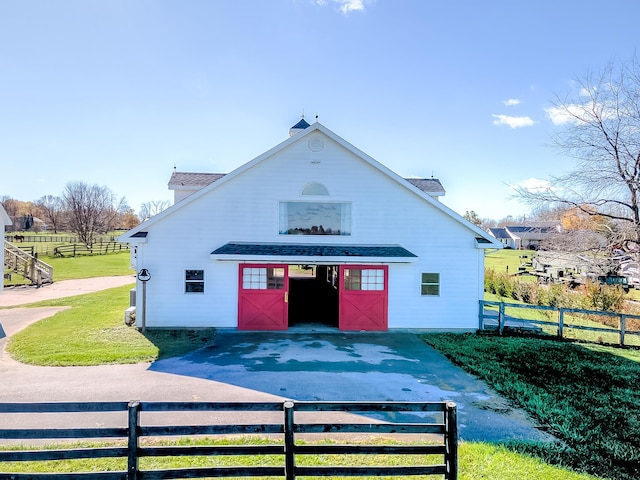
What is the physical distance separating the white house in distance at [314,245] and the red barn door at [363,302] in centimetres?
4

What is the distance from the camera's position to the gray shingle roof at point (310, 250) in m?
13.3

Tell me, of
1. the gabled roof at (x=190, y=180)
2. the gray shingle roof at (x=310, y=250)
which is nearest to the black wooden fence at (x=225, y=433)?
the gray shingle roof at (x=310, y=250)

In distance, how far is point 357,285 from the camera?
14195 millimetres

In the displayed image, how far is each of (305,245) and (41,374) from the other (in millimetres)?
8641

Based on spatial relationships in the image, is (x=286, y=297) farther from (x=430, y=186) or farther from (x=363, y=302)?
(x=430, y=186)

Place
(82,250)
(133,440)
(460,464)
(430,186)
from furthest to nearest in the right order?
(82,250) → (430,186) → (460,464) → (133,440)

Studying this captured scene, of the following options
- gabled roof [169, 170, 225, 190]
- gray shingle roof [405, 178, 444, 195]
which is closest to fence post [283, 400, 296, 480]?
Result: gabled roof [169, 170, 225, 190]

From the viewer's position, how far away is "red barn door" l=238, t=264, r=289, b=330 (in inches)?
545

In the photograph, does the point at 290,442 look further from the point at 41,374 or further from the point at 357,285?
the point at 357,285

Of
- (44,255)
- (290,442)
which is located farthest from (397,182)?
(44,255)

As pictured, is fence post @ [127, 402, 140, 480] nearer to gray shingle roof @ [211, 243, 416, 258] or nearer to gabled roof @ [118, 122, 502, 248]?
gray shingle roof @ [211, 243, 416, 258]

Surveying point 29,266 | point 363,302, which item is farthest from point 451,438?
point 29,266

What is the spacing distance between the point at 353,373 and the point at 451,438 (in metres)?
5.11

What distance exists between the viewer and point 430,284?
1430 cm
